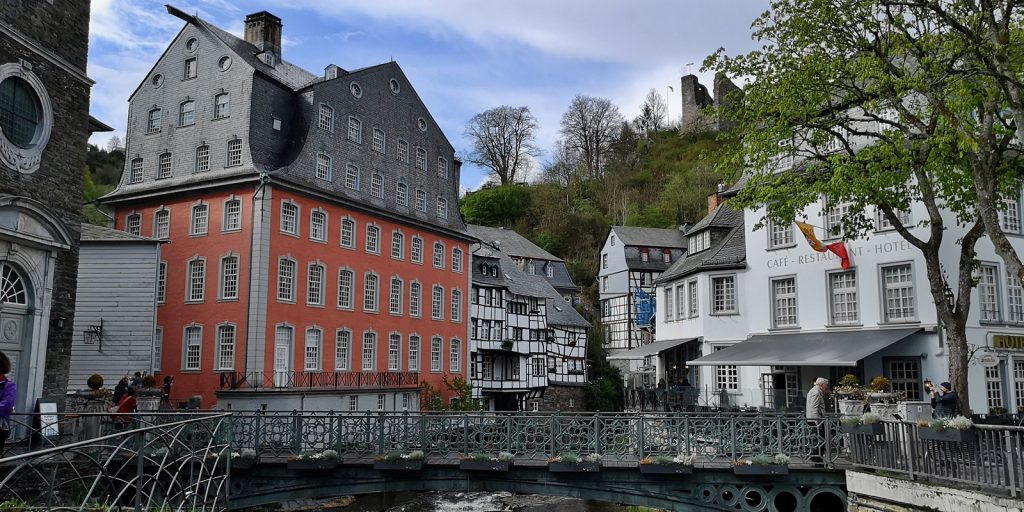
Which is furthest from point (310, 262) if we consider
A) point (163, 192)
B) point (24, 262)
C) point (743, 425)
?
point (743, 425)

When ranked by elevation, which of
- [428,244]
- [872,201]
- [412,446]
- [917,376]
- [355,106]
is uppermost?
[355,106]

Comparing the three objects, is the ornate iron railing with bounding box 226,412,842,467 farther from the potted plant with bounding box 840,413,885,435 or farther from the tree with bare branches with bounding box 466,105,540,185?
the tree with bare branches with bounding box 466,105,540,185

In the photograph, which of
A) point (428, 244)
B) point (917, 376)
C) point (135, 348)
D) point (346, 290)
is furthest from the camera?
point (428, 244)

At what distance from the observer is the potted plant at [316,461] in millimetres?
16047

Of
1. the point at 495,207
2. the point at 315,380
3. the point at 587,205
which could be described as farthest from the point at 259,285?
the point at 587,205

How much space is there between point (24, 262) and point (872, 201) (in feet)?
61.4

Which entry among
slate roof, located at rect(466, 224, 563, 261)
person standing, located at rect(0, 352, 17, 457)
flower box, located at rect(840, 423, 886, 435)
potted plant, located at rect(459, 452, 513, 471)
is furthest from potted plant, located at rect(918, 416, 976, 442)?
slate roof, located at rect(466, 224, 563, 261)

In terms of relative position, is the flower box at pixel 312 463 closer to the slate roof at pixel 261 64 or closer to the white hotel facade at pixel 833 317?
the white hotel facade at pixel 833 317

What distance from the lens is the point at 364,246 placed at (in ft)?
113

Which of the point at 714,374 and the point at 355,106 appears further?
the point at 355,106

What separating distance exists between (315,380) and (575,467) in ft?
58.2

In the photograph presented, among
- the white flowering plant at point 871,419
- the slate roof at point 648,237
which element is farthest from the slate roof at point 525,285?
the white flowering plant at point 871,419

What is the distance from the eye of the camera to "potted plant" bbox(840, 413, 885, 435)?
529 inches

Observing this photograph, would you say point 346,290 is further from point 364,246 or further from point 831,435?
point 831,435
